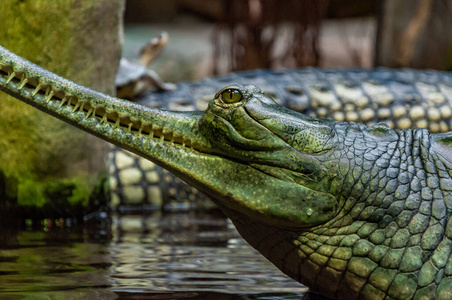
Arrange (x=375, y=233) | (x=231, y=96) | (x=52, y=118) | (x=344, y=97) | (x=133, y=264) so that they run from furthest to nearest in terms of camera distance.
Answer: (x=344, y=97) < (x=52, y=118) < (x=133, y=264) < (x=231, y=96) < (x=375, y=233)

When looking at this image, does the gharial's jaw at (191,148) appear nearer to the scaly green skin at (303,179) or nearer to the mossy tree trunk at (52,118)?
the scaly green skin at (303,179)

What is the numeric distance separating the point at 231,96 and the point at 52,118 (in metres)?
2.04

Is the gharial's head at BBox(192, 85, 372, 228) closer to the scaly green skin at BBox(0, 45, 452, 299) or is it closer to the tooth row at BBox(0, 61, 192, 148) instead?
the scaly green skin at BBox(0, 45, 452, 299)

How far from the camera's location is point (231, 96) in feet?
7.01

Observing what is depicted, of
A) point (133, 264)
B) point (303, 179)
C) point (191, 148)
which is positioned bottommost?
point (133, 264)

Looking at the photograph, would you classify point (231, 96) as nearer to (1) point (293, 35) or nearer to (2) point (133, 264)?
(2) point (133, 264)

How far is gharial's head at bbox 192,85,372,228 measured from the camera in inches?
79.9

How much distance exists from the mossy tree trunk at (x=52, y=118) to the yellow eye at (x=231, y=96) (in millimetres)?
1964

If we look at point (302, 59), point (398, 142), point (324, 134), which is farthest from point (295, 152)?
point (302, 59)

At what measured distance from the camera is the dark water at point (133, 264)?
2232 mm

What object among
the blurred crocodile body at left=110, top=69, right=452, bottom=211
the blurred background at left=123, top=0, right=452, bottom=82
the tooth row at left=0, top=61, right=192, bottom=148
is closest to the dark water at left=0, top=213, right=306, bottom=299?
the tooth row at left=0, top=61, right=192, bottom=148

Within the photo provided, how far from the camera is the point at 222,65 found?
966cm

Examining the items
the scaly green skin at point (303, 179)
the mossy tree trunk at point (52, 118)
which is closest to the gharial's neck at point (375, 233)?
the scaly green skin at point (303, 179)

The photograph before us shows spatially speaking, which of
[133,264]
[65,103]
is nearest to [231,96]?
[65,103]
